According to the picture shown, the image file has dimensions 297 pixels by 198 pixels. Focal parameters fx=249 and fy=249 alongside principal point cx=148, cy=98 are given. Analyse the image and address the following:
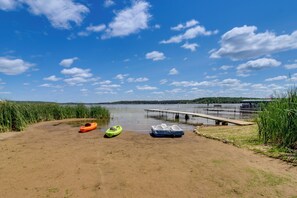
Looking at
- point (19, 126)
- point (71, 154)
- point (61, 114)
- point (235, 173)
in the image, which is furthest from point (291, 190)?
point (61, 114)

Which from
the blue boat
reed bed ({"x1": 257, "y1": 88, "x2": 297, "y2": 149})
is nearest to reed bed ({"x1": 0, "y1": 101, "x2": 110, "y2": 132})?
the blue boat

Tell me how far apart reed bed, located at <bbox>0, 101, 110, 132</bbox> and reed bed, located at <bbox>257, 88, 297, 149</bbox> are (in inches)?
606

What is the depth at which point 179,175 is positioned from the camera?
675 centimetres

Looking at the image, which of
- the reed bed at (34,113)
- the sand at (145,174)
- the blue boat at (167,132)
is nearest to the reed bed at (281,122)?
the sand at (145,174)

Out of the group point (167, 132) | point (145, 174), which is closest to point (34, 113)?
point (167, 132)

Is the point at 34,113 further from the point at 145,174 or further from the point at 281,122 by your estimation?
the point at 281,122

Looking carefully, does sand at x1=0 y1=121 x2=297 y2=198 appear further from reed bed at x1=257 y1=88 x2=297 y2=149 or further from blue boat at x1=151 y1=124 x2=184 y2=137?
blue boat at x1=151 y1=124 x2=184 y2=137

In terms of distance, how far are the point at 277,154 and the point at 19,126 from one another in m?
15.9

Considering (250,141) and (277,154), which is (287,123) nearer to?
(277,154)

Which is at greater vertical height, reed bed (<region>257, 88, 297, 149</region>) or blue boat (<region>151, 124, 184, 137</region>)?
reed bed (<region>257, 88, 297, 149</region>)

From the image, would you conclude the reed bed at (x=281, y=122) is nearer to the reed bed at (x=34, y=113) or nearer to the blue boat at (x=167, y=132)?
the blue boat at (x=167, y=132)

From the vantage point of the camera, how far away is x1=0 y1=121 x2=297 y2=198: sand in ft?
18.5

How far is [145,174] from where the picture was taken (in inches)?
271

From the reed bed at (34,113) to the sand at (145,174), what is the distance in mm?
7696
